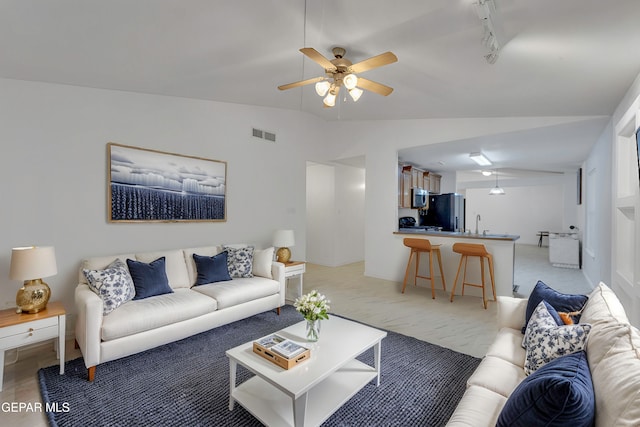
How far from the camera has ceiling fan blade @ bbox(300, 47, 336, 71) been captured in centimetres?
216

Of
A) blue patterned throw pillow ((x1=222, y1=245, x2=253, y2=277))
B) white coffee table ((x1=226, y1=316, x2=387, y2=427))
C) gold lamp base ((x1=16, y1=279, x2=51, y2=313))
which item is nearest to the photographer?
white coffee table ((x1=226, y1=316, x2=387, y2=427))

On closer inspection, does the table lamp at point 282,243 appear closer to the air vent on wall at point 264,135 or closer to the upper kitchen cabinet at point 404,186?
the air vent on wall at point 264,135

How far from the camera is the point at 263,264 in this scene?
376cm

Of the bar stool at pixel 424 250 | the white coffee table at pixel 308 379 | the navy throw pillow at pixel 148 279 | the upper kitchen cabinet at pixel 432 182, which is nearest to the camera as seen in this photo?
the white coffee table at pixel 308 379

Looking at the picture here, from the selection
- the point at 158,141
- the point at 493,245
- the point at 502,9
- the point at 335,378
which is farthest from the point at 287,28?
the point at 493,245

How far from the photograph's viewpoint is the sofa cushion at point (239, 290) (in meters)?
3.05

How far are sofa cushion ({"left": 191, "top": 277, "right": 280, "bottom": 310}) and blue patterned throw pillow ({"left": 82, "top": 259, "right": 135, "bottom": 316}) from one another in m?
0.70

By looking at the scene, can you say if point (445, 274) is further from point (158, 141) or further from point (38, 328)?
point (38, 328)

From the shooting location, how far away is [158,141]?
3.57 meters

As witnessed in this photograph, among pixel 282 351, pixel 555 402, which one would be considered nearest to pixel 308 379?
pixel 282 351

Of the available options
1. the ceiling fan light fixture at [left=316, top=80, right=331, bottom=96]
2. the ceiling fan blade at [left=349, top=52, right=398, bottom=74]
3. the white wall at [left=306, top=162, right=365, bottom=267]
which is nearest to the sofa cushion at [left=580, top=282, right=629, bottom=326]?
the ceiling fan blade at [left=349, top=52, right=398, bottom=74]

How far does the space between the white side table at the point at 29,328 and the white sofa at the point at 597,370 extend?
2832mm

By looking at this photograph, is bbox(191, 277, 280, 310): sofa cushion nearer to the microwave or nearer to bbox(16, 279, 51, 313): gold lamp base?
→ bbox(16, 279, 51, 313): gold lamp base

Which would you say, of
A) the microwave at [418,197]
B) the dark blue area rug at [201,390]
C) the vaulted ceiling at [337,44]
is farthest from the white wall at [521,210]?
the dark blue area rug at [201,390]
